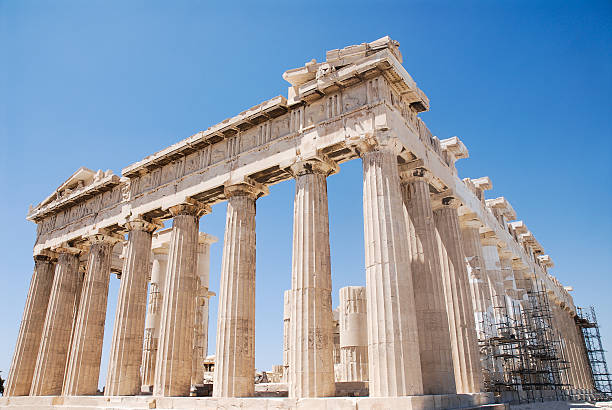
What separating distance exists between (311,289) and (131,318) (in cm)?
1128

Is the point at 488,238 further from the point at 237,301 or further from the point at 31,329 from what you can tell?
the point at 31,329

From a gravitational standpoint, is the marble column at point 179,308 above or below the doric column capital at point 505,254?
below

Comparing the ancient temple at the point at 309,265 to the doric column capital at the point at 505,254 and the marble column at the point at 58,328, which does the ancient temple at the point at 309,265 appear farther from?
the doric column capital at the point at 505,254

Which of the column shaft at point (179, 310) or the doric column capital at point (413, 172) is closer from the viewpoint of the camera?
the doric column capital at point (413, 172)

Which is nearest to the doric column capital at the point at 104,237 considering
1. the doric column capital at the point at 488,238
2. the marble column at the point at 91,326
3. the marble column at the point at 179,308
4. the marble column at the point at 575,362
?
the marble column at the point at 91,326

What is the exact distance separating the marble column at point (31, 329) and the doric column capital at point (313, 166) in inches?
826

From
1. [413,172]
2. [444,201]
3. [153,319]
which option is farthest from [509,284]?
[153,319]

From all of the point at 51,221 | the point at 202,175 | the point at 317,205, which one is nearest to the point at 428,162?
the point at 317,205

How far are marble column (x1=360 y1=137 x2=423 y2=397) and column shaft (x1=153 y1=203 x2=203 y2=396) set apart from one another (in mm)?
9530

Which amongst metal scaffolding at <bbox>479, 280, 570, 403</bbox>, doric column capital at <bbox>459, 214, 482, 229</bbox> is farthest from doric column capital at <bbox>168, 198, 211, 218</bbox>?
metal scaffolding at <bbox>479, 280, 570, 403</bbox>

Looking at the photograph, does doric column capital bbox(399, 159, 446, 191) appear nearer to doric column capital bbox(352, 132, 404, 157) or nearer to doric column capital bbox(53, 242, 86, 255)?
doric column capital bbox(352, 132, 404, 157)

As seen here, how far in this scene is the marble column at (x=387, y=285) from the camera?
13609 millimetres

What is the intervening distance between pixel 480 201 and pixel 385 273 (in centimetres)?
1370

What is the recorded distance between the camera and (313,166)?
720 inches
